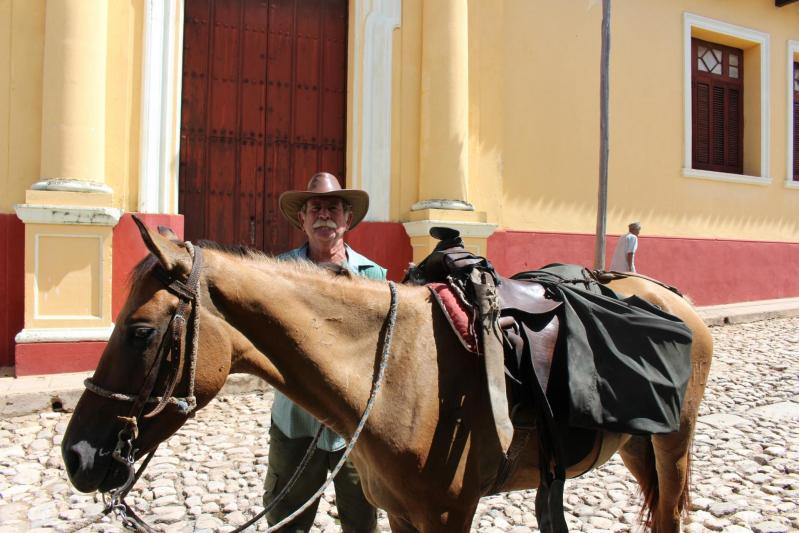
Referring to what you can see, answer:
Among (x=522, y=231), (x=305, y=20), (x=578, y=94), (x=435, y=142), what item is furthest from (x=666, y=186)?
(x=305, y=20)

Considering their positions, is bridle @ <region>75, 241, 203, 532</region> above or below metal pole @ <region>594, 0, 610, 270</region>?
below

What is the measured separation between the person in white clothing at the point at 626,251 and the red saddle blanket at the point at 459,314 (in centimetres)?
694

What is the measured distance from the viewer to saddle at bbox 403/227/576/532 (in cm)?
175

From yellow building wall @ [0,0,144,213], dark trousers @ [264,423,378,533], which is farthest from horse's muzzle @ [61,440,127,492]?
yellow building wall @ [0,0,144,213]

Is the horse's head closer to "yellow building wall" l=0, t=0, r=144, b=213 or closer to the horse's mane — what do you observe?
the horse's mane

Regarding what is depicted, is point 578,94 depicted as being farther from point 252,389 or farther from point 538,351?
point 538,351

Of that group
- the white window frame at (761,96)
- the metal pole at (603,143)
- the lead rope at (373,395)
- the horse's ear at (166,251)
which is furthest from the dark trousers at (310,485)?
the white window frame at (761,96)

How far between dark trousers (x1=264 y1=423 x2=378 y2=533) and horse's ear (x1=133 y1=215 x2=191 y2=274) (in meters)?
1.12

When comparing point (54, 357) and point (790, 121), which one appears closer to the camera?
point (54, 357)

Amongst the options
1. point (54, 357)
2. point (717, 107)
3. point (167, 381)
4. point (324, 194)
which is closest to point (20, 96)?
point (54, 357)

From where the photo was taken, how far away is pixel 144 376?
145cm

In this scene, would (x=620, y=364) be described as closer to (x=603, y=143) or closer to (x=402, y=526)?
(x=402, y=526)

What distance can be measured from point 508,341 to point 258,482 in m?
2.19

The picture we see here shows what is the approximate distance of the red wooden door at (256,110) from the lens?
6574mm
